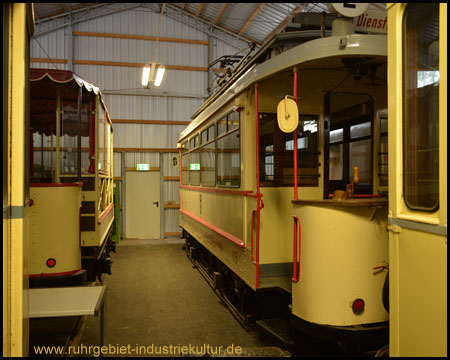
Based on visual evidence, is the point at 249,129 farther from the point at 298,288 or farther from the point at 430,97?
the point at 430,97

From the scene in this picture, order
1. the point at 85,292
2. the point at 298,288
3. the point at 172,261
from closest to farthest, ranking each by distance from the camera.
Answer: the point at 298,288, the point at 85,292, the point at 172,261

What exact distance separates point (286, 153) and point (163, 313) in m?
2.48

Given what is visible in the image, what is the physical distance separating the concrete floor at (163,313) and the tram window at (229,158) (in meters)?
1.59

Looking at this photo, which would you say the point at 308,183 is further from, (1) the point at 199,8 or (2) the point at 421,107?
(1) the point at 199,8

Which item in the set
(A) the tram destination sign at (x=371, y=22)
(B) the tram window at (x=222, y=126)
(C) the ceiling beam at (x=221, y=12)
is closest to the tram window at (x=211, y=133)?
(B) the tram window at (x=222, y=126)

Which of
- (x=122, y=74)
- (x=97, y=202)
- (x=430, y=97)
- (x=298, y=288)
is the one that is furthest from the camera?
(x=122, y=74)

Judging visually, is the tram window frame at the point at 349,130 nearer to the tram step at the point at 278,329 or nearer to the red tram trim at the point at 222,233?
the red tram trim at the point at 222,233

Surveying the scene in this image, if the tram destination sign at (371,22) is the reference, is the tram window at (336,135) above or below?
below

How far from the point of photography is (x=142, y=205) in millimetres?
10664

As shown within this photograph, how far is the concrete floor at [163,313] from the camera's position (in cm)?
390

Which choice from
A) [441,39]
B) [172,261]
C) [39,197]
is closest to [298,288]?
[441,39]

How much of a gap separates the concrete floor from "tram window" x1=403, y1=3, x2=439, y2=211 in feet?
8.11

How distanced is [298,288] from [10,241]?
2.03m

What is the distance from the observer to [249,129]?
385 cm
